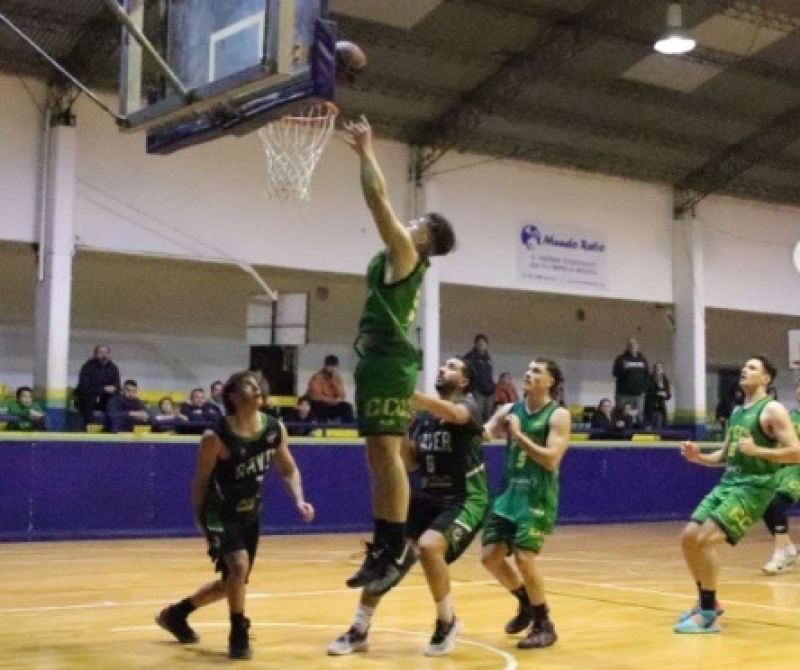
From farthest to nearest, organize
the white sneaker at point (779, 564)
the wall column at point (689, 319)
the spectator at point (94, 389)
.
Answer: the wall column at point (689, 319), the spectator at point (94, 389), the white sneaker at point (779, 564)

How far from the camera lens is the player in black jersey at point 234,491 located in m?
6.94

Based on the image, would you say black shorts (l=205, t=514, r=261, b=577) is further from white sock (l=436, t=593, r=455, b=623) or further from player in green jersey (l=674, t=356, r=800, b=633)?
player in green jersey (l=674, t=356, r=800, b=633)

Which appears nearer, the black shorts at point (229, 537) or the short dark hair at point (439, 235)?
the short dark hair at point (439, 235)

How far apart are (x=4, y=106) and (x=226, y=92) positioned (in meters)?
12.1

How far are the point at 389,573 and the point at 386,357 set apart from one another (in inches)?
46.2

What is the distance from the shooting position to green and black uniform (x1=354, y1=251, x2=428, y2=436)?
19.7 feet

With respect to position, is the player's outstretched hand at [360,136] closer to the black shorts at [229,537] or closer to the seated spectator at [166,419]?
the black shorts at [229,537]

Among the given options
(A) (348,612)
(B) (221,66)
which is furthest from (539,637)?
(B) (221,66)

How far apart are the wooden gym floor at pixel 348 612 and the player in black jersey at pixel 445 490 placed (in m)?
0.31

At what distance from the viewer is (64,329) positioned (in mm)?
18344

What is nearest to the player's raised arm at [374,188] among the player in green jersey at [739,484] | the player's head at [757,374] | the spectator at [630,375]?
the player in green jersey at [739,484]

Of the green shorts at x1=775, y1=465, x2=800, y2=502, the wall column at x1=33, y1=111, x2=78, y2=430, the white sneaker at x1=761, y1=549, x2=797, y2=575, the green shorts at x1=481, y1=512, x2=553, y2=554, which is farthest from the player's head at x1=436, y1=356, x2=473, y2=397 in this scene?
the wall column at x1=33, y1=111, x2=78, y2=430

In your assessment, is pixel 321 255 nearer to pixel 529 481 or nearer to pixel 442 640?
pixel 529 481

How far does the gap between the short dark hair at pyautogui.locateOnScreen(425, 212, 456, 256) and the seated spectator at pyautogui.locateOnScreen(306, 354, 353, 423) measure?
13.9m
